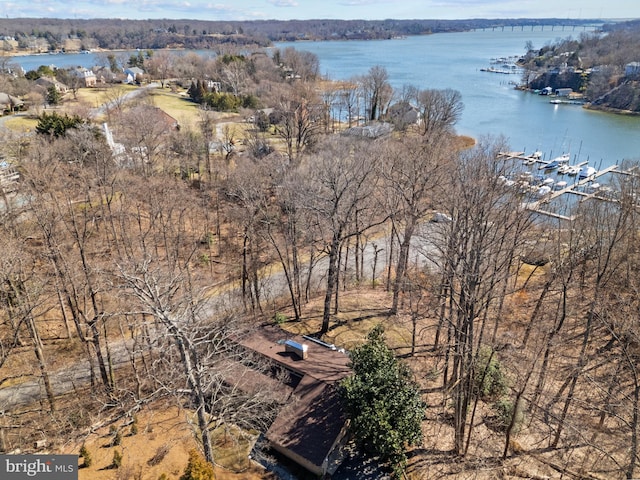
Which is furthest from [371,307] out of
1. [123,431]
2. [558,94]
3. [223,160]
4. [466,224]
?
[558,94]

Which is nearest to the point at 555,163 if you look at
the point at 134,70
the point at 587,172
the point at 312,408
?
the point at 587,172

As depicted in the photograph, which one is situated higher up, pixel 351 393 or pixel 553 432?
pixel 351 393

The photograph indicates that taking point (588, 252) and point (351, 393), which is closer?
point (351, 393)

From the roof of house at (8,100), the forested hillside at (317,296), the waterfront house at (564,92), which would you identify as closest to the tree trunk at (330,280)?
the forested hillside at (317,296)

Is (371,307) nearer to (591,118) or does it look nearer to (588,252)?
(588,252)

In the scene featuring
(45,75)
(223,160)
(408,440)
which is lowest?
(408,440)

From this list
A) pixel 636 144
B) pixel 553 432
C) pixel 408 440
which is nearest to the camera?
pixel 408 440

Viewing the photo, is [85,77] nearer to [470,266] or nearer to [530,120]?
[530,120]
